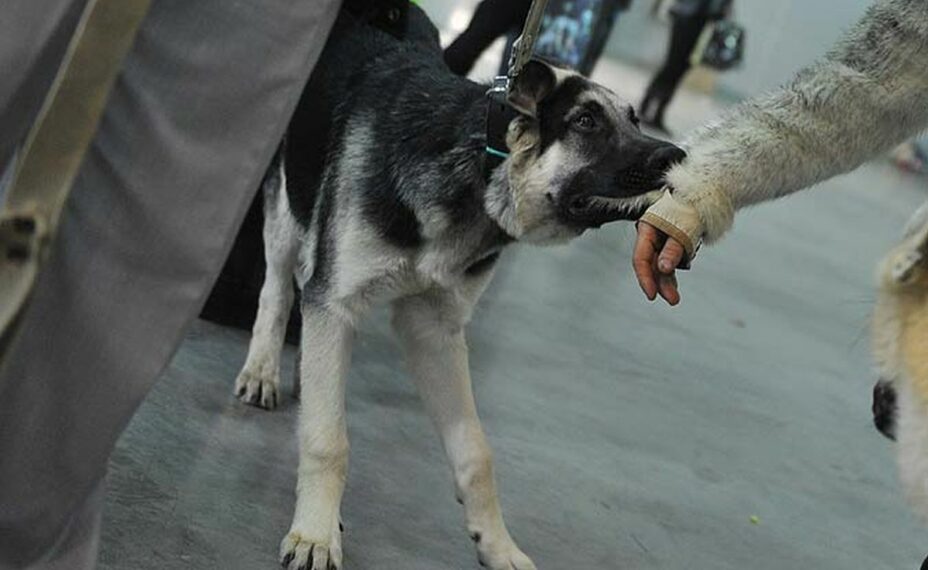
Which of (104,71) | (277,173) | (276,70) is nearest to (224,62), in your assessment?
(276,70)

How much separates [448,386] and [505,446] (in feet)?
2.95

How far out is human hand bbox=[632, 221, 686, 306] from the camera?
243 centimetres

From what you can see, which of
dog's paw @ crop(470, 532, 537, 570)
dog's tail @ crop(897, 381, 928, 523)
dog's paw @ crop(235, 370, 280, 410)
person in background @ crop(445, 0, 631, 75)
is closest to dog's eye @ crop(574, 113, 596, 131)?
dog's paw @ crop(470, 532, 537, 570)

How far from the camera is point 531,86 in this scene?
125 inches

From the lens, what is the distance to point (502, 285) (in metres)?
6.24

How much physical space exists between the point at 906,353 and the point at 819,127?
0.48 meters

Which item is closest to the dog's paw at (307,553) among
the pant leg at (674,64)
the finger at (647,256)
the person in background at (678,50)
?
the finger at (647,256)

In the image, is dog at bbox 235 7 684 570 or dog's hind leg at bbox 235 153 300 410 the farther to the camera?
dog's hind leg at bbox 235 153 300 410

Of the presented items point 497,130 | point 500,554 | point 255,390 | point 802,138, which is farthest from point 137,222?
point 255,390

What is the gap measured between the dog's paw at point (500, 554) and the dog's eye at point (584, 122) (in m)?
0.95

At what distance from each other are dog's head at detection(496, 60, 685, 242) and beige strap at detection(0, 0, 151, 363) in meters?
1.51

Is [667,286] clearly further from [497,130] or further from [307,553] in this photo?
[307,553]

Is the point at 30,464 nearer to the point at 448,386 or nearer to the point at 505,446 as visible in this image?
the point at 448,386

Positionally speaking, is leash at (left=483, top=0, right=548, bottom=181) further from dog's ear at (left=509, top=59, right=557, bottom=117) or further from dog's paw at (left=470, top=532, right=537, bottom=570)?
dog's paw at (left=470, top=532, right=537, bottom=570)
